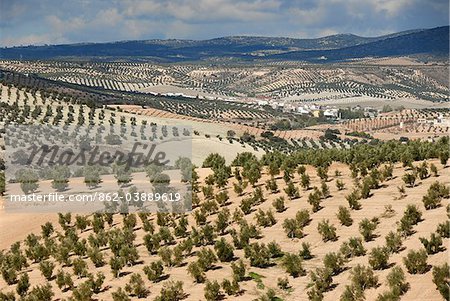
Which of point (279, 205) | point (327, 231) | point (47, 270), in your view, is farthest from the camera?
point (279, 205)

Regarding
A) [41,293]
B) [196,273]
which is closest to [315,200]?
[196,273]

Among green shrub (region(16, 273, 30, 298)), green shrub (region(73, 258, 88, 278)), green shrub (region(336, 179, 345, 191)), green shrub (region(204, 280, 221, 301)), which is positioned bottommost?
green shrub (region(16, 273, 30, 298))

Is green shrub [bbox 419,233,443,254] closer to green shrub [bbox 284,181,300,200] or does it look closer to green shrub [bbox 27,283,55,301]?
green shrub [bbox 284,181,300,200]

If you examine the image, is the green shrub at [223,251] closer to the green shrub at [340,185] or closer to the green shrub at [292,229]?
the green shrub at [292,229]

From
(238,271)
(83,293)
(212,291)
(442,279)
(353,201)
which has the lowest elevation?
(83,293)

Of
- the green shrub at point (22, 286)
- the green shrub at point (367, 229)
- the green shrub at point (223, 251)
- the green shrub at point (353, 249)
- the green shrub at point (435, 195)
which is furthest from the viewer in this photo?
the green shrub at point (435, 195)

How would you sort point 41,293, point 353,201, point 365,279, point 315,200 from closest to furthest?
point 365,279 → point 41,293 → point 353,201 → point 315,200

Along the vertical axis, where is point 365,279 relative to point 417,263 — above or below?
below

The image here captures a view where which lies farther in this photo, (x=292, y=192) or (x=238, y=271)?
(x=292, y=192)

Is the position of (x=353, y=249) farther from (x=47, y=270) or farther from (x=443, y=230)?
(x=47, y=270)

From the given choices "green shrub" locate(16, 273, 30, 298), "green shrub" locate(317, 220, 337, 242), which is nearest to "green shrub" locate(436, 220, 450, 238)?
"green shrub" locate(317, 220, 337, 242)

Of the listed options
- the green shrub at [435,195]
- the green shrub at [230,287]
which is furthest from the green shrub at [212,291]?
the green shrub at [435,195]

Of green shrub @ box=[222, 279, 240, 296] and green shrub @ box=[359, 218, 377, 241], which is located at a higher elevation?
green shrub @ box=[359, 218, 377, 241]
